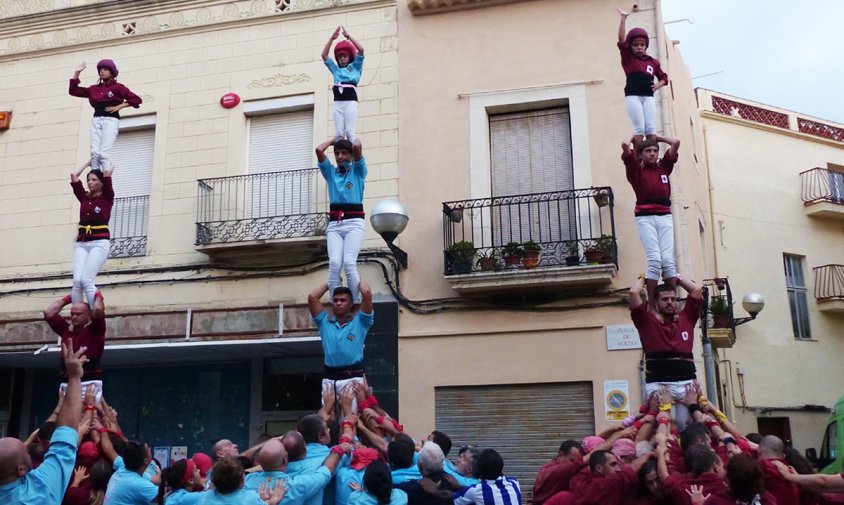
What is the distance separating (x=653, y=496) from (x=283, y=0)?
1094 cm

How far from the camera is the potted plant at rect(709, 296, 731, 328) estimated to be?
1444 cm

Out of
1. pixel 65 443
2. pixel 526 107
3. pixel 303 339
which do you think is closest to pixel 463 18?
pixel 526 107

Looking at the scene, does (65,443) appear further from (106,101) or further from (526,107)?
(526,107)

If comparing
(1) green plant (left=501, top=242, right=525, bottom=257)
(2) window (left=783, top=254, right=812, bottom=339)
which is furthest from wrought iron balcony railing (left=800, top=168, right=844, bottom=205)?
(1) green plant (left=501, top=242, right=525, bottom=257)

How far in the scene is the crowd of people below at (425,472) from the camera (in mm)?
4957

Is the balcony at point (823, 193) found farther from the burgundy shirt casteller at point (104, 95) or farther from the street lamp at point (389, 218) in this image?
the burgundy shirt casteller at point (104, 95)

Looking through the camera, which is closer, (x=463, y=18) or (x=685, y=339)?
(x=685, y=339)

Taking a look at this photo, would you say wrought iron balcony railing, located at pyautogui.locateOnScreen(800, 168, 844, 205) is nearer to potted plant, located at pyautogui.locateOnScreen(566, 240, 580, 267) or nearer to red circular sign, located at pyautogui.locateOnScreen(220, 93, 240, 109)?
potted plant, located at pyautogui.locateOnScreen(566, 240, 580, 267)

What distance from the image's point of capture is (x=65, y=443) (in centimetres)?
454

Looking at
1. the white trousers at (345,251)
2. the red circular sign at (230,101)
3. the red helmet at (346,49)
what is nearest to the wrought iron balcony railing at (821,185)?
the red circular sign at (230,101)

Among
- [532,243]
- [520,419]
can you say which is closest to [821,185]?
[532,243]

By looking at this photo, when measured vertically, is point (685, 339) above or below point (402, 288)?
below

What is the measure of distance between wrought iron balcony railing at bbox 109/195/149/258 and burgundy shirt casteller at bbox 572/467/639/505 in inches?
385

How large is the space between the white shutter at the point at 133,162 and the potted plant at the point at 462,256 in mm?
5601
